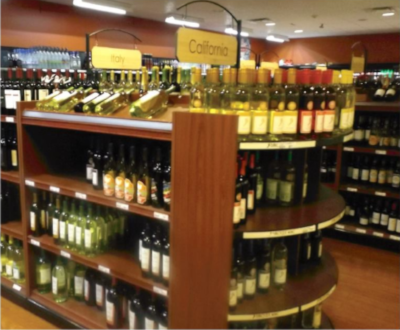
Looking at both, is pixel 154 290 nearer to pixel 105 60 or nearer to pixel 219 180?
pixel 219 180

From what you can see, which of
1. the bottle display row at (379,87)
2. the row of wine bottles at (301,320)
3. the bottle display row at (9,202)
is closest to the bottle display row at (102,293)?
the bottle display row at (9,202)

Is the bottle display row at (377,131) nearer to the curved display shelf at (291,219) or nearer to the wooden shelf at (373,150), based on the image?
the wooden shelf at (373,150)

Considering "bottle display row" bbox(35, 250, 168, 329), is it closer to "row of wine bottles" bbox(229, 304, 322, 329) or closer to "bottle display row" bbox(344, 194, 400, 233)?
"row of wine bottles" bbox(229, 304, 322, 329)

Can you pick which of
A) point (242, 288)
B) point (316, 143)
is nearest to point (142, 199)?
point (242, 288)

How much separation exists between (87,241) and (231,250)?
3.44 ft

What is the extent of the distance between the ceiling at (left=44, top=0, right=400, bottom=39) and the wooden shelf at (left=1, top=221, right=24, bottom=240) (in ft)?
14.8

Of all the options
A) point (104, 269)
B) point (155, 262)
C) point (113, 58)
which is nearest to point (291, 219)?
point (155, 262)

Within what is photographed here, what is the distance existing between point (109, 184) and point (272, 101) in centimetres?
103

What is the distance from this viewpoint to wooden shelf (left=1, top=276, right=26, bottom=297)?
2.91 meters

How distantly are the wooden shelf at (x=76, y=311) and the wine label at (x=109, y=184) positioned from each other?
806 millimetres

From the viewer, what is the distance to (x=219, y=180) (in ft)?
6.13

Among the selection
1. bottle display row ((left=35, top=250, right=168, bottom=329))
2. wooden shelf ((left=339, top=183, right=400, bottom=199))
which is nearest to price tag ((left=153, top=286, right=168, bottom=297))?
bottle display row ((left=35, top=250, right=168, bottom=329))

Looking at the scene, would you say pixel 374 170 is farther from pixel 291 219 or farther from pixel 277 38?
pixel 277 38

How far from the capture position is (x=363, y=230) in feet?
13.9
